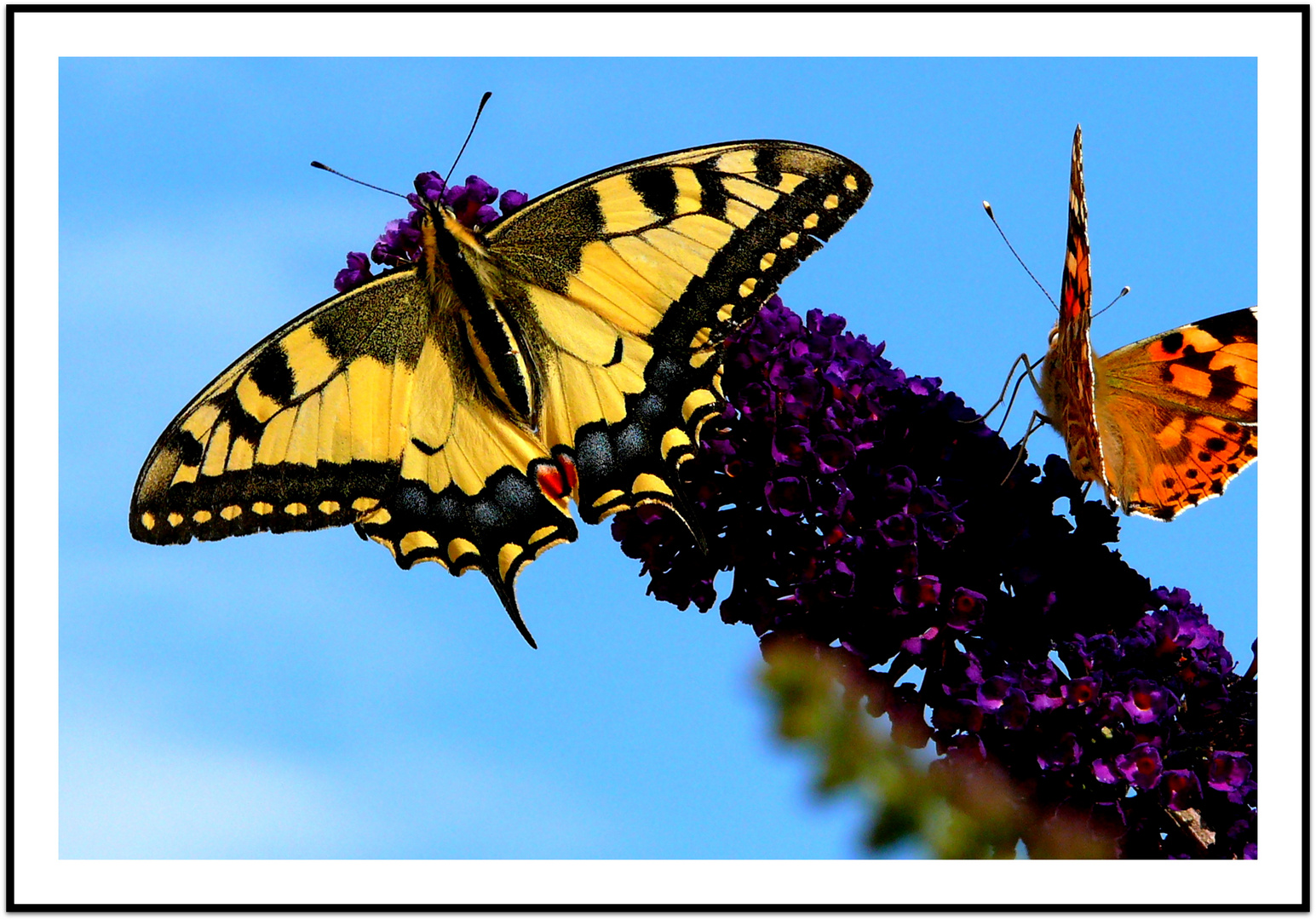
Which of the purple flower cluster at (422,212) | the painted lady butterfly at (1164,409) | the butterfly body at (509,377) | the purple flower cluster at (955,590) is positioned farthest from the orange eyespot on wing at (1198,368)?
the purple flower cluster at (422,212)

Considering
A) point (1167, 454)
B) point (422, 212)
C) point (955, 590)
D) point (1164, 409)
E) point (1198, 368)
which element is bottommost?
point (955, 590)

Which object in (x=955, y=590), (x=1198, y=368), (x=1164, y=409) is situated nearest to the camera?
(x=955, y=590)

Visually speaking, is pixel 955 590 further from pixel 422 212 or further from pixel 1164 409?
pixel 422 212

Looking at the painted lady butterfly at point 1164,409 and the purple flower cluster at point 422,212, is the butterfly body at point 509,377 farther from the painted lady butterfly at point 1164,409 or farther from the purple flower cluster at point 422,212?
the painted lady butterfly at point 1164,409

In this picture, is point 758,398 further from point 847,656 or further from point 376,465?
point 376,465

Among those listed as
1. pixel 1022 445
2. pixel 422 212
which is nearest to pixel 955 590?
pixel 1022 445

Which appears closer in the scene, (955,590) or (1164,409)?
(955,590)
